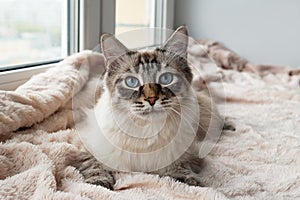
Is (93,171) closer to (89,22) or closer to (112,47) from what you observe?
(112,47)

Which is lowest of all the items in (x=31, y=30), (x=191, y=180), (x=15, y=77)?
(x=191, y=180)

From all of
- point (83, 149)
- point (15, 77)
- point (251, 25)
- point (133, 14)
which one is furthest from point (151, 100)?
point (251, 25)

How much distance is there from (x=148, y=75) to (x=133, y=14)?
131 cm

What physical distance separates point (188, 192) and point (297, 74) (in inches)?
73.7

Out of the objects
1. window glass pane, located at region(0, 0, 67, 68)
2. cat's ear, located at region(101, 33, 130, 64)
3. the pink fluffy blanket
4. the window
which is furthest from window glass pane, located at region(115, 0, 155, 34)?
cat's ear, located at region(101, 33, 130, 64)

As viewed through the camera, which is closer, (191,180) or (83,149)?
(191,180)

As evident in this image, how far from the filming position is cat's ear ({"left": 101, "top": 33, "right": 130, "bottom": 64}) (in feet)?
3.02

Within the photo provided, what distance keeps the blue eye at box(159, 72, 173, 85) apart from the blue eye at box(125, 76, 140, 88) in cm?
6

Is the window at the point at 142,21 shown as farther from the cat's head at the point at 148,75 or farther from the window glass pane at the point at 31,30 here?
the window glass pane at the point at 31,30

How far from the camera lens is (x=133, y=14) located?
2111mm

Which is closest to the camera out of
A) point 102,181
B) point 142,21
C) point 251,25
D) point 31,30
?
point 102,181

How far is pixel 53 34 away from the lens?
159 cm

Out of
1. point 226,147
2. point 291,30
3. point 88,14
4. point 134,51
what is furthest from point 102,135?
point 291,30

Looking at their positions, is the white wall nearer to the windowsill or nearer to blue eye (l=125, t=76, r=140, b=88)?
the windowsill
